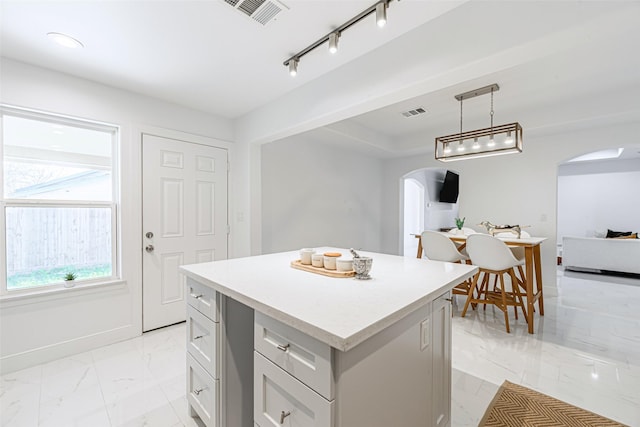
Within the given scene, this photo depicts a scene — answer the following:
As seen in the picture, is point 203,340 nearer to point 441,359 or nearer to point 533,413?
point 441,359

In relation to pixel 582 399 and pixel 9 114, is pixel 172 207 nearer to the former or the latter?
pixel 9 114

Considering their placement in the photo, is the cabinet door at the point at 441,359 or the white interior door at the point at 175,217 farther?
the white interior door at the point at 175,217

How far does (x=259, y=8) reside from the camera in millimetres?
1584

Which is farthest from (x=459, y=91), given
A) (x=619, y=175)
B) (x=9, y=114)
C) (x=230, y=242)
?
(x=619, y=175)

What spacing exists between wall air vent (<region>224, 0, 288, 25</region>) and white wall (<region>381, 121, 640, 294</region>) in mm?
3415

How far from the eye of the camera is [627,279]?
4801mm

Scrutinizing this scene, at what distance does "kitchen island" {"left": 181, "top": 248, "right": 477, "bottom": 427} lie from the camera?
85cm

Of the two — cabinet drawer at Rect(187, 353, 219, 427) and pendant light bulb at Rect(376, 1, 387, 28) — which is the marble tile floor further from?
pendant light bulb at Rect(376, 1, 387, 28)

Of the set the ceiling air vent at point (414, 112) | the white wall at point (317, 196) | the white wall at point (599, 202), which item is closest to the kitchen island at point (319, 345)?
the white wall at point (317, 196)

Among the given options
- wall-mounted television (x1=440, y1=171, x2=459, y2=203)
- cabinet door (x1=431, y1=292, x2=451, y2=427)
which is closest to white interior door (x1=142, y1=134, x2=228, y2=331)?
cabinet door (x1=431, y1=292, x2=451, y2=427)

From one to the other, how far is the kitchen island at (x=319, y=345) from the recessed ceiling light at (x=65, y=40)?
174 centimetres

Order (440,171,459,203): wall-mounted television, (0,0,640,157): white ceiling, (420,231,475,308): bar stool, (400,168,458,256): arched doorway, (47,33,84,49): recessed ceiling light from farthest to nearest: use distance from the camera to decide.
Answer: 1. (440,171,459,203): wall-mounted television
2. (400,168,458,256): arched doorway
3. (420,231,475,308): bar stool
4. (47,33,84,49): recessed ceiling light
5. (0,0,640,157): white ceiling

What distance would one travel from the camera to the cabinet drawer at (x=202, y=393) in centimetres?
135

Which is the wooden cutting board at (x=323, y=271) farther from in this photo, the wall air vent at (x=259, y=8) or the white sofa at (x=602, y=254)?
the white sofa at (x=602, y=254)
